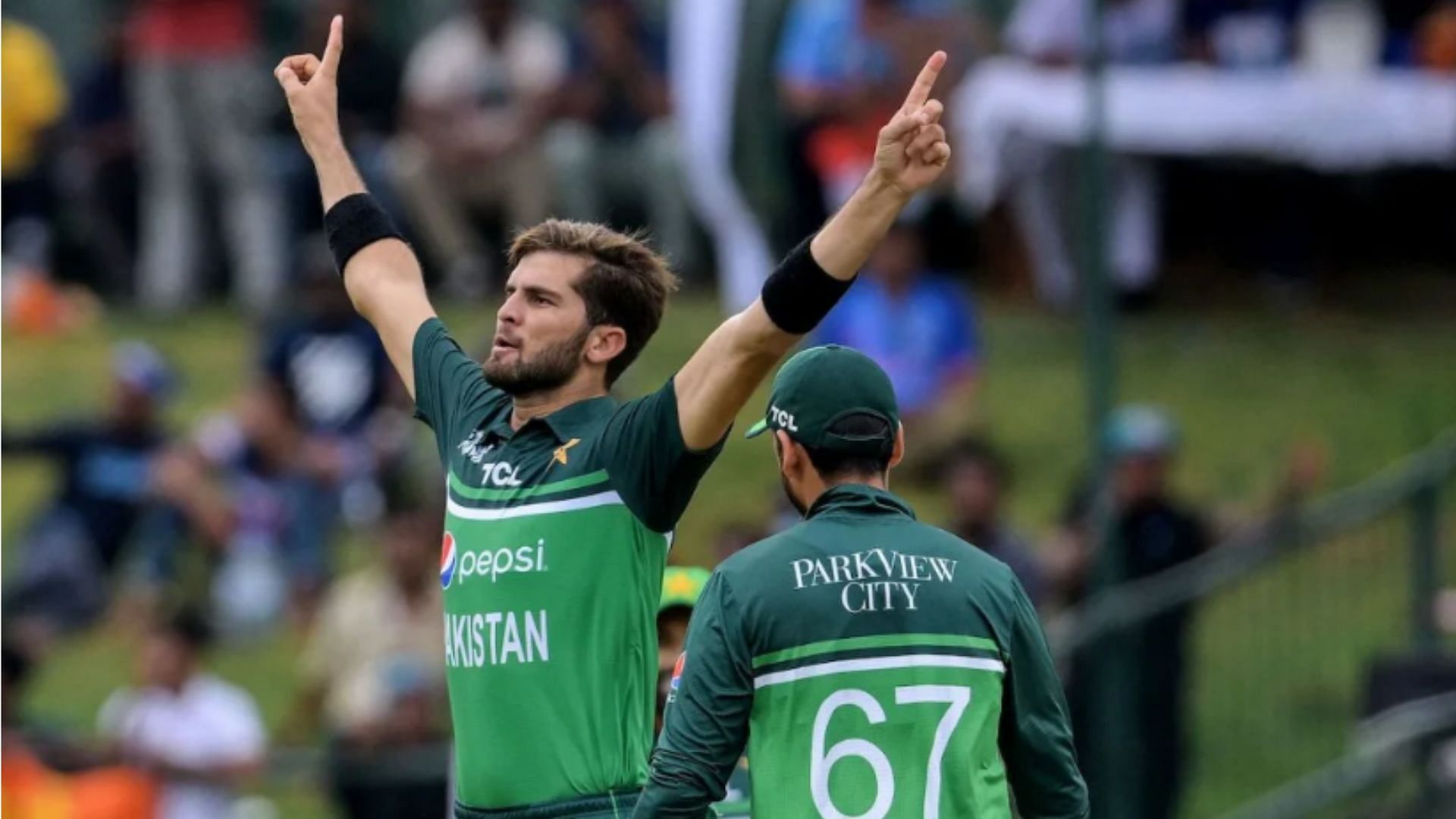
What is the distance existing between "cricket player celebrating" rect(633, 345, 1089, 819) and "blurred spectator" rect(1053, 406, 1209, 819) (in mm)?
5483

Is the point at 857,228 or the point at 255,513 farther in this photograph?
the point at 255,513

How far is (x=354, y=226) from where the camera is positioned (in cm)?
688

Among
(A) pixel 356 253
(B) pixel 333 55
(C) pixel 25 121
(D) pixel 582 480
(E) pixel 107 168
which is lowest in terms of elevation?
(D) pixel 582 480

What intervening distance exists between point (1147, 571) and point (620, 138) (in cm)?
689

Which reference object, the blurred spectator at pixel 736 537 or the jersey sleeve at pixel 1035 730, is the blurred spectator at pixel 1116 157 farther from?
the jersey sleeve at pixel 1035 730

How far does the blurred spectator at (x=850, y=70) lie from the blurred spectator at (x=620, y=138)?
1.94m

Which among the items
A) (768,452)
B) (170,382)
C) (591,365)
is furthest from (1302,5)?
(591,365)

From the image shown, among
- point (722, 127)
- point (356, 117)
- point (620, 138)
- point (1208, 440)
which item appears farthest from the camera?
point (356, 117)

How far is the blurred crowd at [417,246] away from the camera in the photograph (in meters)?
12.7

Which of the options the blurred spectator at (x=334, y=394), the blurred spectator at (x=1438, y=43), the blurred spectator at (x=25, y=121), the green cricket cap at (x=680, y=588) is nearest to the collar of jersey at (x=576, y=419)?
the green cricket cap at (x=680, y=588)

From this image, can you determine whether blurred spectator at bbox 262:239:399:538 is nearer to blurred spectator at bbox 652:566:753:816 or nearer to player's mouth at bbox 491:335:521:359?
blurred spectator at bbox 652:566:753:816

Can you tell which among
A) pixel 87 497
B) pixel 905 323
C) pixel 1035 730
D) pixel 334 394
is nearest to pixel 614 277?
pixel 1035 730

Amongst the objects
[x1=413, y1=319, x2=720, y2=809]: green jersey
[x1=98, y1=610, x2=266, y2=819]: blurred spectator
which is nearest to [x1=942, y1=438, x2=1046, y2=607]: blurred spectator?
[x1=98, y1=610, x2=266, y2=819]: blurred spectator

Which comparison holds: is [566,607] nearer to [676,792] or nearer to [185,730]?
[676,792]
